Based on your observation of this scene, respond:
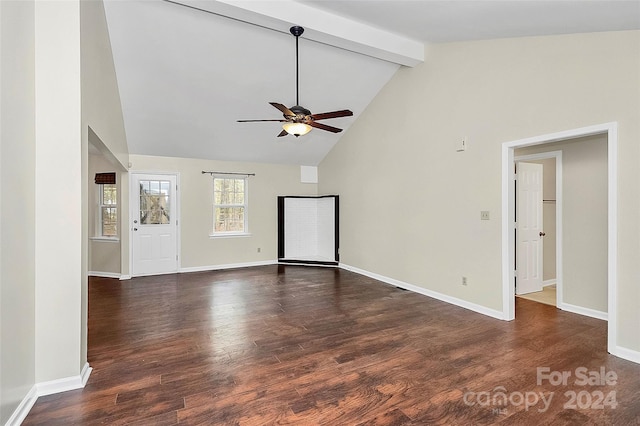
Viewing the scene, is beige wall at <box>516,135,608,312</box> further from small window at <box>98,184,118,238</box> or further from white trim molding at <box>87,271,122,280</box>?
small window at <box>98,184,118,238</box>

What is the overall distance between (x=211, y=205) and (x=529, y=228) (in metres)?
5.93

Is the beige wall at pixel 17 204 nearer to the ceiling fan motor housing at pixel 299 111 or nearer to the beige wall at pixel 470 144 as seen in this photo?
the ceiling fan motor housing at pixel 299 111

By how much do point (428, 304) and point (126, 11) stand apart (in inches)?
200

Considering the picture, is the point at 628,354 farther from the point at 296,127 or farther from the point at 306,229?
the point at 306,229

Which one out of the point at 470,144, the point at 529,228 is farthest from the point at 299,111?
the point at 529,228

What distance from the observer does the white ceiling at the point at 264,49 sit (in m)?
2.99

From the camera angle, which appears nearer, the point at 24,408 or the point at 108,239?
the point at 24,408

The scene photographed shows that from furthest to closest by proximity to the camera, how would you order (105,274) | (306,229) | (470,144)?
A: (306,229)
(105,274)
(470,144)

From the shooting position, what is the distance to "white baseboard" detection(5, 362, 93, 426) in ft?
6.58

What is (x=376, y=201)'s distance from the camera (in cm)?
563

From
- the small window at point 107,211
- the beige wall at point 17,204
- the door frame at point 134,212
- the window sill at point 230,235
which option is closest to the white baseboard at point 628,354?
the beige wall at point 17,204

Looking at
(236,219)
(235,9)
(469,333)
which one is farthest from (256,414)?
(236,219)

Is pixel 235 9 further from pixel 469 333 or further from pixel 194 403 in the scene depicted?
pixel 469 333

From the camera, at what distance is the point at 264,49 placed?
163 inches
